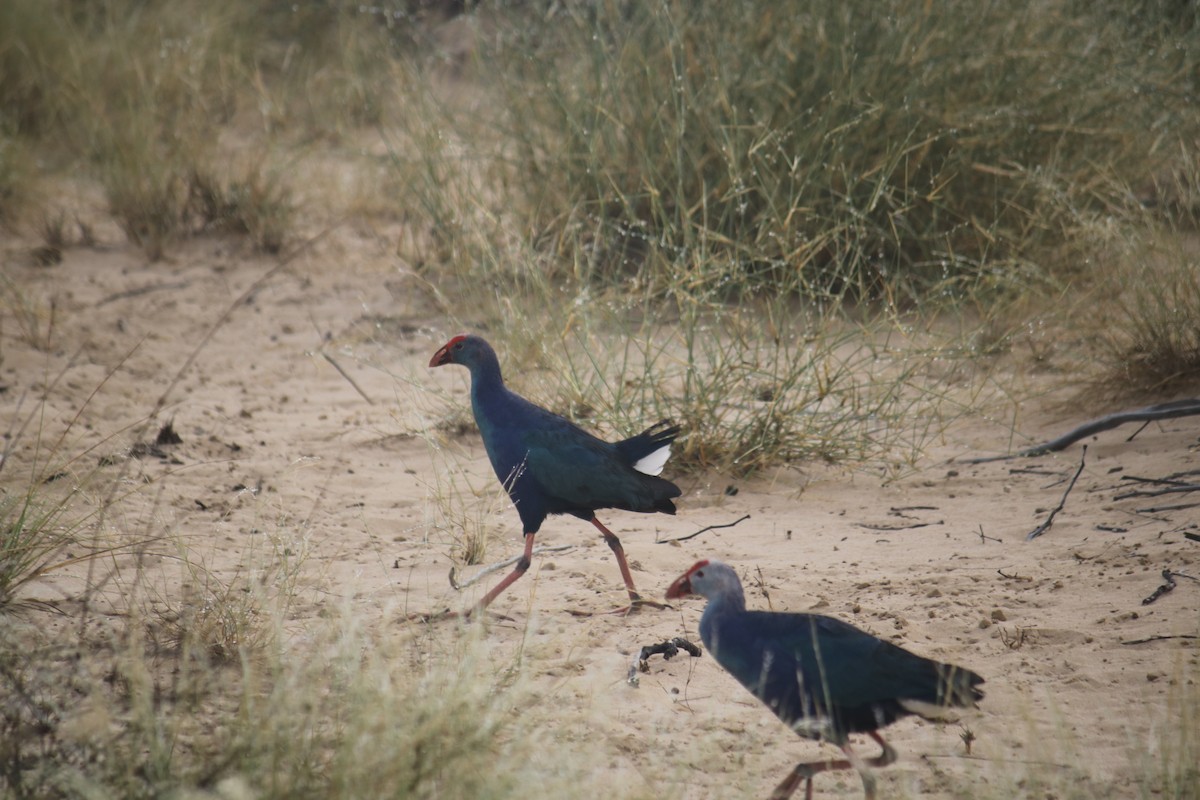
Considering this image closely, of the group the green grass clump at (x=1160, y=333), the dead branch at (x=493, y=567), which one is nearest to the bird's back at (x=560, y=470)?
the dead branch at (x=493, y=567)

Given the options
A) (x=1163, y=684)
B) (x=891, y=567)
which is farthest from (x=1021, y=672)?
(x=891, y=567)

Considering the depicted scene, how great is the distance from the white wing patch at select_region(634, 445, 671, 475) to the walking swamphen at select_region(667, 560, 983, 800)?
1.09 metres

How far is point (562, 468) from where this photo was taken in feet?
12.0

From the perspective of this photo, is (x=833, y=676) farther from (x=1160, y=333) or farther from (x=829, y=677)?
(x=1160, y=333)

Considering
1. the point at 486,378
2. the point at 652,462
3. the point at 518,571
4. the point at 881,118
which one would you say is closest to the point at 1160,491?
the point at 652,462

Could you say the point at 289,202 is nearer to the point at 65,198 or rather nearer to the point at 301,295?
the point at 301,295

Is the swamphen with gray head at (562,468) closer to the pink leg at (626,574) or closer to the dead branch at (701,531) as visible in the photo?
the pink leg at (626,574)

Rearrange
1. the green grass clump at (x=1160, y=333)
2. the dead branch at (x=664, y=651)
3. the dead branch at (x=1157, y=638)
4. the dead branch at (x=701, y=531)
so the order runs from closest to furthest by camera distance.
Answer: the dead branch at (x=1157, y=638) → the dead branch at (x=664, y=651) → the dead branch at (x=701, y=531) → the green grass clump at (x=1160, y=333)

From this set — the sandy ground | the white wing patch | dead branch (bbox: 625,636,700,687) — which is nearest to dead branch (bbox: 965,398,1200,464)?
the sandy ground

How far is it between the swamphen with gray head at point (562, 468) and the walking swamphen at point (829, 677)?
957 mm

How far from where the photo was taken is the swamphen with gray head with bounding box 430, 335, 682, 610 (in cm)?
364

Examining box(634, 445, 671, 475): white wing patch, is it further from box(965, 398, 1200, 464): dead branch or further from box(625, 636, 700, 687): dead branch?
box(965, 398, 1200, 464): dead branch

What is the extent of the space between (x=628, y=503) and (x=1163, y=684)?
1572 mm

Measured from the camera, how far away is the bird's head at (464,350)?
3926 mm
